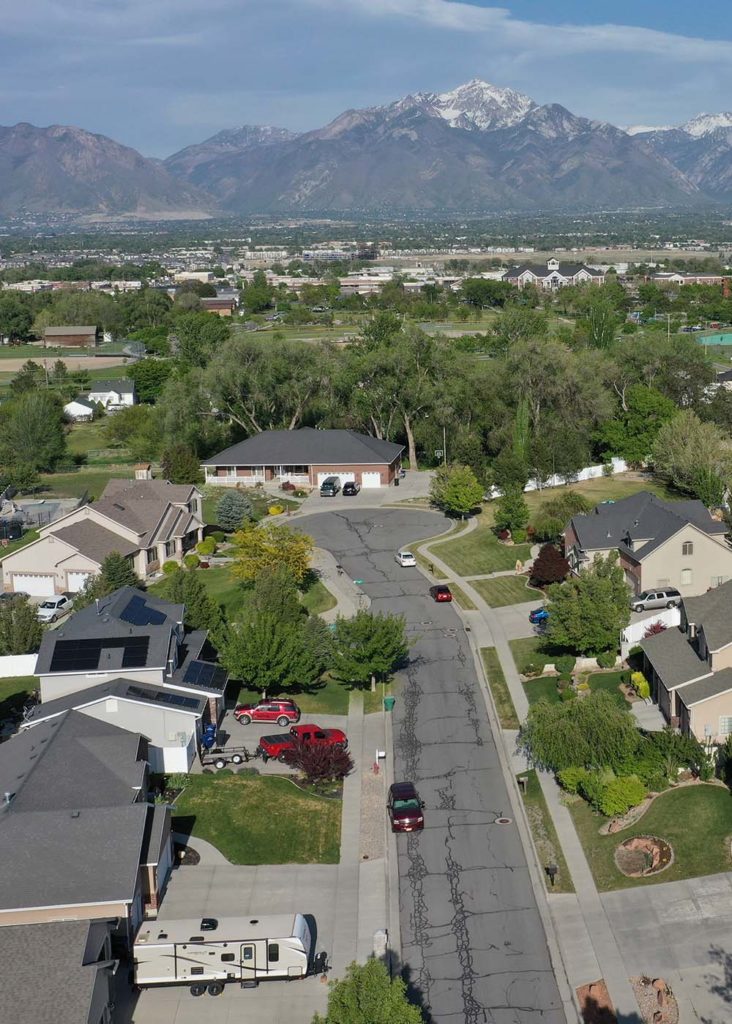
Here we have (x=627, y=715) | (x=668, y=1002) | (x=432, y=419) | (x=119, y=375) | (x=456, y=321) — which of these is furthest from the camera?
(x=456, y=321)

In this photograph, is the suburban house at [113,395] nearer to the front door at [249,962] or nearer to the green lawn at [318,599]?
the green lawn at [318,599]

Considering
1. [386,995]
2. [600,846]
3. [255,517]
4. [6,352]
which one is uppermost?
[386,995]

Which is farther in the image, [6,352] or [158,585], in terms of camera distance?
[6,352]

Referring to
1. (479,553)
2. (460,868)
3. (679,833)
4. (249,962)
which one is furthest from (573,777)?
(479,553)

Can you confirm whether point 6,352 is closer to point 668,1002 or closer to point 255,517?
point 255,517

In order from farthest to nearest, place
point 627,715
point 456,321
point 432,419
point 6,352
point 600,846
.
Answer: point 456,321 < point 6,352 < point 432,419 < point 627,715 < point 600,846

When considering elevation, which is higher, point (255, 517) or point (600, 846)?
point (600, 846)

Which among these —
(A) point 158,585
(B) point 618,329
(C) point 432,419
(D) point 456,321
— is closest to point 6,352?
(D) point 456,321

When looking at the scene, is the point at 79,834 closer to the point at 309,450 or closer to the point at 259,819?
the point at 259,819
